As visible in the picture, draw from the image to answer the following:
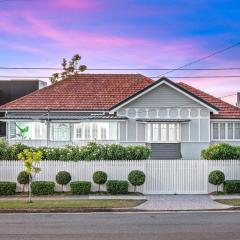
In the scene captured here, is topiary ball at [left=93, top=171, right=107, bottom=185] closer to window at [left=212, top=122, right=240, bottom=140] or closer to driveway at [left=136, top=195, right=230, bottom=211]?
driveway at [left=136, top=195, right=230, bottom=211]

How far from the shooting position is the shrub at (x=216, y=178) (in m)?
25.5

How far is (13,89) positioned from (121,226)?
139 feet

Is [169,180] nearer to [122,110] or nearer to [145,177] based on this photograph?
[145,177]

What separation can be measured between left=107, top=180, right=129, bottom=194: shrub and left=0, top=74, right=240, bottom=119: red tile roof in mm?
14268

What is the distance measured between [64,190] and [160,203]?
5435 mm

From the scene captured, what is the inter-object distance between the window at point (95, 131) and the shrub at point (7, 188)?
1364 cm

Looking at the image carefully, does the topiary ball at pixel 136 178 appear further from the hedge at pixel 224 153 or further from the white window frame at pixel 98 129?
the white window frame at pixel 98 129

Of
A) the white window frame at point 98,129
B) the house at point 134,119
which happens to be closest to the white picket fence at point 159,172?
the house at point 134,119

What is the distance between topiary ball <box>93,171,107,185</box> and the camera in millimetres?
25609

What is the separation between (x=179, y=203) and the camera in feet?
74.5

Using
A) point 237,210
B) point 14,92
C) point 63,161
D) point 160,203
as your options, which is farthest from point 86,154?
point 14,92

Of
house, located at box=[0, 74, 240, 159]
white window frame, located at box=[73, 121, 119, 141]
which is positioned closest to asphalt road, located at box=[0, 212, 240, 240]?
house, located at box=[0, 74, 240, 159]

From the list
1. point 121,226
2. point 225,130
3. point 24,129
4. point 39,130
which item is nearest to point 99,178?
point 121,226

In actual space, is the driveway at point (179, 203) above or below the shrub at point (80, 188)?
below
